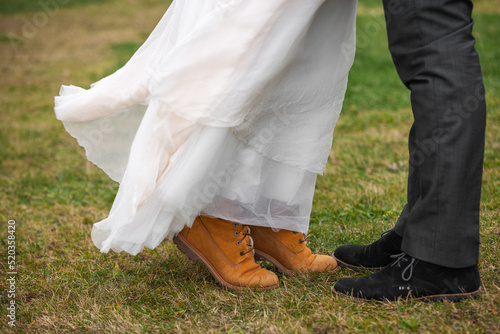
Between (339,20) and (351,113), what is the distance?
305 centimetres

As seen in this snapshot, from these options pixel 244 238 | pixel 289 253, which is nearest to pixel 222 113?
pixel 244 238

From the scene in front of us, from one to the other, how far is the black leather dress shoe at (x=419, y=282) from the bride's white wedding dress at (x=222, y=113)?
36 centimetres

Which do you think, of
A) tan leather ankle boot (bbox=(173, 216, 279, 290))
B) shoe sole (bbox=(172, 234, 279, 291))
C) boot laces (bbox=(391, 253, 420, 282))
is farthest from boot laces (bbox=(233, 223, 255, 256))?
boot laces (bbox=(391, 253, 420, 282))

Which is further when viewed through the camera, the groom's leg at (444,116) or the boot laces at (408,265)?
the boot laces at (408,265)

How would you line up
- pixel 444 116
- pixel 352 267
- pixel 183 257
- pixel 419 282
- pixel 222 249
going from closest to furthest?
pixel 444 116, pixel 419 282, pixel 222 249, pixel 352 267, pixel 183 257

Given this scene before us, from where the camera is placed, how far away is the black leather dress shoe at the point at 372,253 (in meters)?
1.94

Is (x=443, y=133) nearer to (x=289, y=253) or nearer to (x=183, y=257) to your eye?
(x=289, y=253)

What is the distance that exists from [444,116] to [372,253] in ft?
2.23

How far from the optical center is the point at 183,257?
2287 mm

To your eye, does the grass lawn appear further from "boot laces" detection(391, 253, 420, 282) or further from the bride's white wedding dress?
the bride's white wedding dress

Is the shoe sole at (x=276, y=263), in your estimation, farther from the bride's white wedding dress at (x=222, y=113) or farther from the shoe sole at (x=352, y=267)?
the bride's white wedding dress at (x=222, y=113)

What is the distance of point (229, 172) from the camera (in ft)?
5.96

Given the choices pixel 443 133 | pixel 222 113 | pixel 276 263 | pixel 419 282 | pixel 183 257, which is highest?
pixel 443 133

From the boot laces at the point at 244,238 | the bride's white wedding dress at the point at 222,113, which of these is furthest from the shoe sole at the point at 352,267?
the boot laces at the point at 244,238
